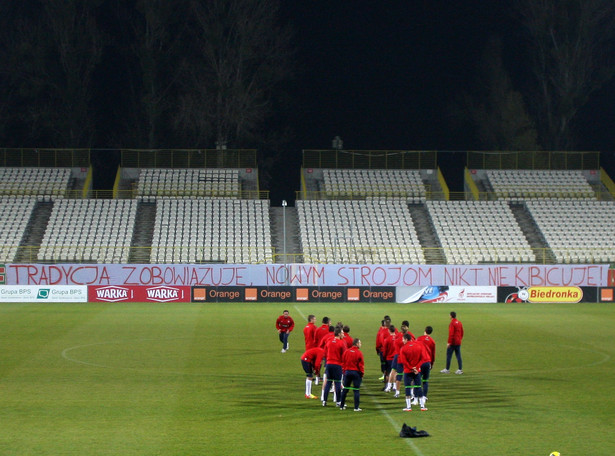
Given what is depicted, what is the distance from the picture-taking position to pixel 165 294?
4284 cm

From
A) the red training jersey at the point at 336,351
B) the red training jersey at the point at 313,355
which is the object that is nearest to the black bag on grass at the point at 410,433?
the red training jersey at the point at 336,351

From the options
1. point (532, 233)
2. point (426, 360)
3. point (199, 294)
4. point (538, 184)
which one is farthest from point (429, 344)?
point (538, 184)

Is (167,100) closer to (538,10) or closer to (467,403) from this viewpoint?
(538,10)

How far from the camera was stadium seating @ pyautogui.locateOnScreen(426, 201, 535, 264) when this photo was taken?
163 feet

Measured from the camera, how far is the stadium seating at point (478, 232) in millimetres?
49750

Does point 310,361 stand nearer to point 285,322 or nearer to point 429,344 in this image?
point 429,344

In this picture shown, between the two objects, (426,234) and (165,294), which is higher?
(426,234)

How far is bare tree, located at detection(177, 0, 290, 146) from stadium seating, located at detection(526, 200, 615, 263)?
2108cm

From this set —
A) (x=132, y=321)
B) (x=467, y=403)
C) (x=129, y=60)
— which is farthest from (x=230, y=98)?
(x=467, y=403)

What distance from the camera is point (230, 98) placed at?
5934cm

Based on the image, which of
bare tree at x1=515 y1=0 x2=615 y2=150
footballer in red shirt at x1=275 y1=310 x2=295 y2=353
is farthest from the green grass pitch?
bare tree at x1=515 y1=0 x2=615 y2=150

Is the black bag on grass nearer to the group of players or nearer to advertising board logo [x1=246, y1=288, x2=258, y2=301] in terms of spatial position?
the group of players

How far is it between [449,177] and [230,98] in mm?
18226

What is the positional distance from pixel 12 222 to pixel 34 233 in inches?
61.7
